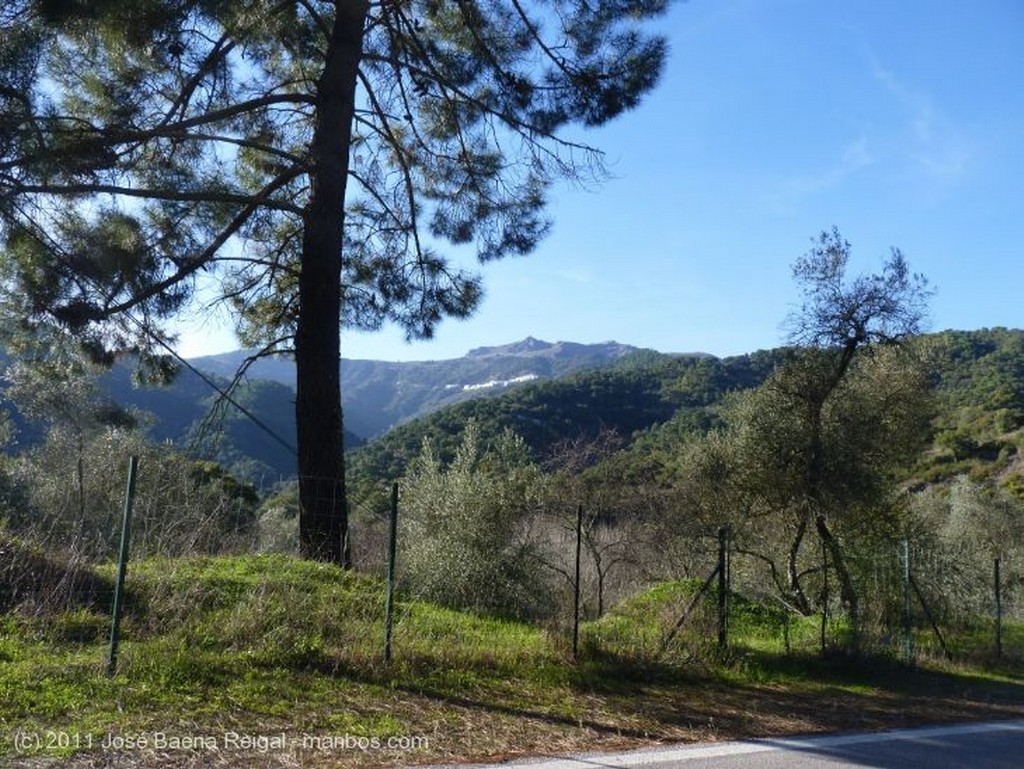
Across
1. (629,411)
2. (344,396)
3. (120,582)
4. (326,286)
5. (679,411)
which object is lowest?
(120,582)

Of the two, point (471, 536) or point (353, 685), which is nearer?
point (353, 685)

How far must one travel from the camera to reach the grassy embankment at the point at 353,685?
5.54 metres

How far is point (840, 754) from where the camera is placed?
21.1 ft

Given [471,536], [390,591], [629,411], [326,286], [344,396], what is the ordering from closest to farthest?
[390,591] < [326,286] < [471,536] < [629,411] < [344,396]

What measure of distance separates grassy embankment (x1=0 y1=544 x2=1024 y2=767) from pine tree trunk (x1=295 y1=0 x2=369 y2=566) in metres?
1.58

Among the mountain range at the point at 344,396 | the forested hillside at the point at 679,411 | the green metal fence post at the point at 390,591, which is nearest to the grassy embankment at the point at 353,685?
the green metal fence post at the point at 390,591

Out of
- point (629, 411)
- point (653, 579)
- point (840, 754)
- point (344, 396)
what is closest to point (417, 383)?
point (344, 396)

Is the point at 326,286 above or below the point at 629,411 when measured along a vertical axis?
below

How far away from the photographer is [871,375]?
14.6 m

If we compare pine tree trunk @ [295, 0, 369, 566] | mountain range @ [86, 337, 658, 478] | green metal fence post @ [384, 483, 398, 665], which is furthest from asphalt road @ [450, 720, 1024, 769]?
mountain range @ [86, 337, 658, 478]

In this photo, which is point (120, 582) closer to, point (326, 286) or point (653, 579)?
point (326, 286)

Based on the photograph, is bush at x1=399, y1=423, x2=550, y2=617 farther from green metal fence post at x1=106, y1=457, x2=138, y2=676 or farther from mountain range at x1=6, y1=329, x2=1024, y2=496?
mountain range at x1=6, y1=329, x2=1024, y2=496

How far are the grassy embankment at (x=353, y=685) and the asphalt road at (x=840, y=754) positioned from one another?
0.28 m

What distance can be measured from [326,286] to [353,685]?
6268 millimetres
